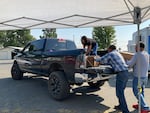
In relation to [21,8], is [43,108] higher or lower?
lower

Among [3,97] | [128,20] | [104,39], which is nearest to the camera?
[128,20]

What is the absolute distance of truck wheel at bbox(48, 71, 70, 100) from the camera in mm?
8170

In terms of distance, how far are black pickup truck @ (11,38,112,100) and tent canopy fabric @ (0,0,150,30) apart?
0.99m

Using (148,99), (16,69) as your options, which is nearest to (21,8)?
(148,99)

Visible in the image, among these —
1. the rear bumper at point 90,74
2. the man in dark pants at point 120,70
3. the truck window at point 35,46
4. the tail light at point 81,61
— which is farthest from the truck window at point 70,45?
the man in dark pants at point 120,70

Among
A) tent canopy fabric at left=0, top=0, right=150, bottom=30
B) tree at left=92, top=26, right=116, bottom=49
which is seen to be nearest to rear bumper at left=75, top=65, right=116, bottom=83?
tent canopy fabric at left=0, top=0, right=150, bottom=30

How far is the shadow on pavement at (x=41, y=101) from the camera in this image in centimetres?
759

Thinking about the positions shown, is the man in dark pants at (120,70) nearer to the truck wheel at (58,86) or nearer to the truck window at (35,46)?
the truck wheel at (58,86)

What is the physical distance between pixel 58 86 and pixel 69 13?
2.40 m

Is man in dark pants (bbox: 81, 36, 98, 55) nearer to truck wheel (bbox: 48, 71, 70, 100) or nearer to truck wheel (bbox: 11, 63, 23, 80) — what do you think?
truck wheel (bbox: 48, 71, 70, 100)

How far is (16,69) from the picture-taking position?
12352mm

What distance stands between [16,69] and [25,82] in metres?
1.02

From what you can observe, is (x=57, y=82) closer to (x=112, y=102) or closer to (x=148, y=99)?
(x=112, y=102)

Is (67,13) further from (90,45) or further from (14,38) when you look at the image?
(14,38)
